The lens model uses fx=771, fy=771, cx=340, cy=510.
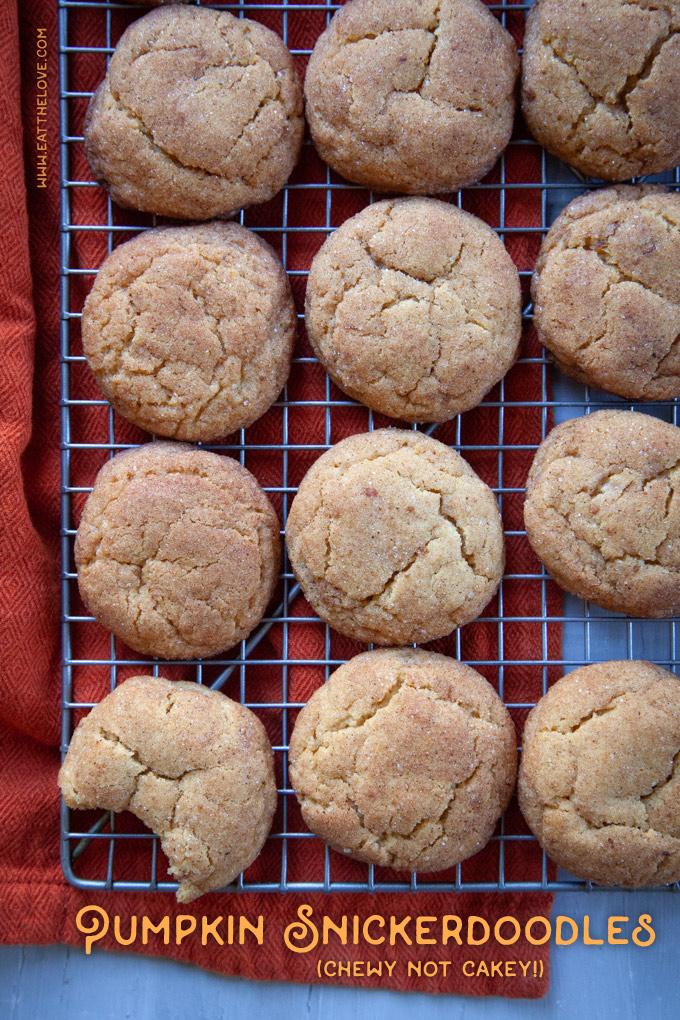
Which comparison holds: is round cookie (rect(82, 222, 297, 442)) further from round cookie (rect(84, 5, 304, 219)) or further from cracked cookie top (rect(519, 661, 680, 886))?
cracked cookie top (rect(519, 661, 680, 886))

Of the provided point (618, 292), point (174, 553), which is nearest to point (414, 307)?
point (618, 292)

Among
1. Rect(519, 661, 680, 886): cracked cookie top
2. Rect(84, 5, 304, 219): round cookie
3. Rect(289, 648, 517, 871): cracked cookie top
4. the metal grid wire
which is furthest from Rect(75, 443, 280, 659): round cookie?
Rect(519, 661, 680, 886): cracked cookie top

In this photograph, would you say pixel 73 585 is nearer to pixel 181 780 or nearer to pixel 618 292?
pixel 181 780

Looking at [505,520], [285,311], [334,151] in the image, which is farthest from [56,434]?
[505,520]

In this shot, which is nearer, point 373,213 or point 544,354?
point 373,213

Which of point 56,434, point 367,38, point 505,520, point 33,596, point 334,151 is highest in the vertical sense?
point 367,38

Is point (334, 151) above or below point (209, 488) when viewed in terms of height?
above

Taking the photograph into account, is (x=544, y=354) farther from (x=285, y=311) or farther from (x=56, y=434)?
(x=56, y=434)
